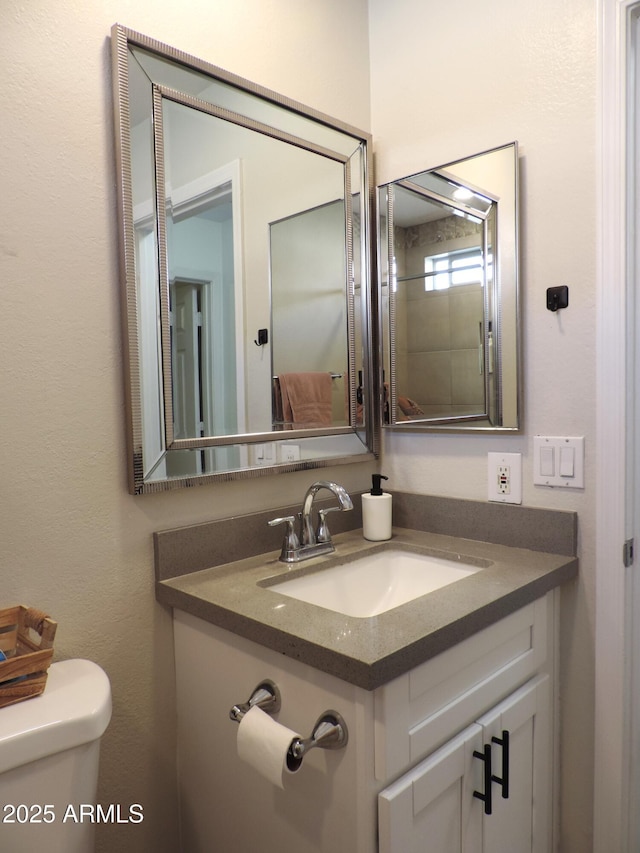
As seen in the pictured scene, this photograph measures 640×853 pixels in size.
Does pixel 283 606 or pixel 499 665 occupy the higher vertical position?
pixel 283 606

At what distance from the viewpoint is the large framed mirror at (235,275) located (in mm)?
1170

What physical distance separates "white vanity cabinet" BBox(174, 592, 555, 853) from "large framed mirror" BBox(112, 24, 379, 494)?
1.41 feet

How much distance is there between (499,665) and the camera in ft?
3.76

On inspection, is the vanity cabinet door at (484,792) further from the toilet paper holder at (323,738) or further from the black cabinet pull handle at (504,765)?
the toilet paper holder at (323,738)

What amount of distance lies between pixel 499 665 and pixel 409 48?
5.01ft

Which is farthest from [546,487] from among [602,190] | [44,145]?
[44,145]

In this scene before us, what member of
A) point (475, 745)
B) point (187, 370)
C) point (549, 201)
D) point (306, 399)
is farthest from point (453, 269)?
point (475, 745)

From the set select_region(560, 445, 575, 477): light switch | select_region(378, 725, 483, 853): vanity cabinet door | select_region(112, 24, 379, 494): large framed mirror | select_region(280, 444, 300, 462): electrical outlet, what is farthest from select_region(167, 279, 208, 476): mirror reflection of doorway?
select_region(560, 445, 575, 477): light switch

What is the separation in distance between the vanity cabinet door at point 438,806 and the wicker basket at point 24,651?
1.83 ft

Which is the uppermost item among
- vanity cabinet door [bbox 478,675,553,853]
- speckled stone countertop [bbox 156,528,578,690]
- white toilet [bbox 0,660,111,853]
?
speckled stone countertop [bbox 156,528,578,690]

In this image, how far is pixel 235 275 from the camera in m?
1.36

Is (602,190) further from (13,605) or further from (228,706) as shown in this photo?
(13,605)

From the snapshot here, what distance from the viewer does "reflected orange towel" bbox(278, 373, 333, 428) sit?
147 cm

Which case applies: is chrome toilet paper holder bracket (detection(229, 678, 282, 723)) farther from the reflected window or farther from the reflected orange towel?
the reflected window
